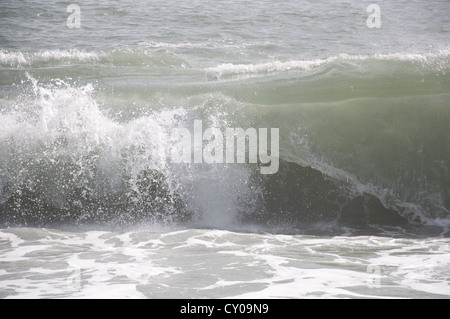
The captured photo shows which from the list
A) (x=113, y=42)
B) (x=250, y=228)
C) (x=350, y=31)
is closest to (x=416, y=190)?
(x=250, y=228)

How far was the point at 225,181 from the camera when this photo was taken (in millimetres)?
5891

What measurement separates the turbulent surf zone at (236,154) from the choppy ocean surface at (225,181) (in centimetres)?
2

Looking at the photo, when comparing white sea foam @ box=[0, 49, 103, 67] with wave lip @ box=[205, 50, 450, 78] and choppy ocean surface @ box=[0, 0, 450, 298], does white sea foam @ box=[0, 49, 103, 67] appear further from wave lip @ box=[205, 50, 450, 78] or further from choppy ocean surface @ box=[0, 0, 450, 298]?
wave lip @ box=[205, 50, 450, 78]

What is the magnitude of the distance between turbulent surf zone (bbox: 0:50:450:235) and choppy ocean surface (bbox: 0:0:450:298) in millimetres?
16

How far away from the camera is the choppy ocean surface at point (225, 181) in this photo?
160 inches

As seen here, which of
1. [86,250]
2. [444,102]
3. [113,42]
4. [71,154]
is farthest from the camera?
[113,42]

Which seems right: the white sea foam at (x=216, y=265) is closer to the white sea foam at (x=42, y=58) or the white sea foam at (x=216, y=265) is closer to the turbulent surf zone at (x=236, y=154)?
the turbulent surf zone at (x=236, y=154)

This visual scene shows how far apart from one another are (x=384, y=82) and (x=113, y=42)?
4.99 meters

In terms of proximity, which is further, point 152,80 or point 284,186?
point 152,80

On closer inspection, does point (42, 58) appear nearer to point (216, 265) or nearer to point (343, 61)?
point (343, 61)

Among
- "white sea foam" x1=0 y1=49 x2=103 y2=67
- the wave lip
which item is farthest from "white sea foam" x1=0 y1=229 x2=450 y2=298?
"white sea foam" x1=0 y1=49 x2=103 y2=67

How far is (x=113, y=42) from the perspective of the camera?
9.59 m

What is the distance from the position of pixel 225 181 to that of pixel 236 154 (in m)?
0.31

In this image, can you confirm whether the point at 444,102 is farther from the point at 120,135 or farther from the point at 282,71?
the point at 120,135
